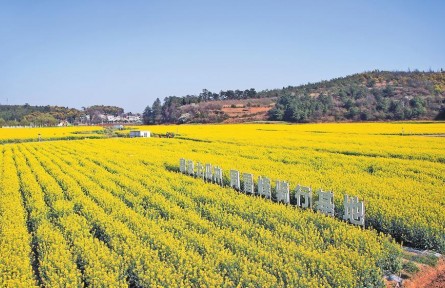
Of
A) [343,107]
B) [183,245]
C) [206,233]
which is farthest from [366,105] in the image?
[183,245]

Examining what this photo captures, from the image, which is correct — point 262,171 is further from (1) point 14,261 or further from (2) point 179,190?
(1) point 14,261

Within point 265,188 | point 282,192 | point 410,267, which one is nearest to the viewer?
point 410,267

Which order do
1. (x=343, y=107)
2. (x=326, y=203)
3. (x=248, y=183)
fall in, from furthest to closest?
1. (x=343, y=107)
2. (x=248, y=183)
3. (x=326, y=203)

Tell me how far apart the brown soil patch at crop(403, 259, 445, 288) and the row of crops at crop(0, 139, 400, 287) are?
41cm

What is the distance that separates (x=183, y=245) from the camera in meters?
8.49

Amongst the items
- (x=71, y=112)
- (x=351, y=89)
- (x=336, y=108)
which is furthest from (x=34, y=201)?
(x=71, y=112)

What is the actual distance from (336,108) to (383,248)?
73709 mm

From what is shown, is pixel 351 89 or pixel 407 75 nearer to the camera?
pixel 351 89

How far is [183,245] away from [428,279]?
17.1 feet

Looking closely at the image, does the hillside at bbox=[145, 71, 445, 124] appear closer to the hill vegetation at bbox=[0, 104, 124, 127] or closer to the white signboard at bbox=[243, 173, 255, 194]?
the hill vegetation at bbox=[0, 104, 124, 127]

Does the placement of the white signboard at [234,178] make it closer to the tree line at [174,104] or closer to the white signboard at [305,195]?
the white signboard at [305,195]

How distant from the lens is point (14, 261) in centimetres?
776

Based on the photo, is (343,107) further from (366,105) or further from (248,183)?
(248,183)

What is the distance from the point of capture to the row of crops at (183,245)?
700 centimetres
